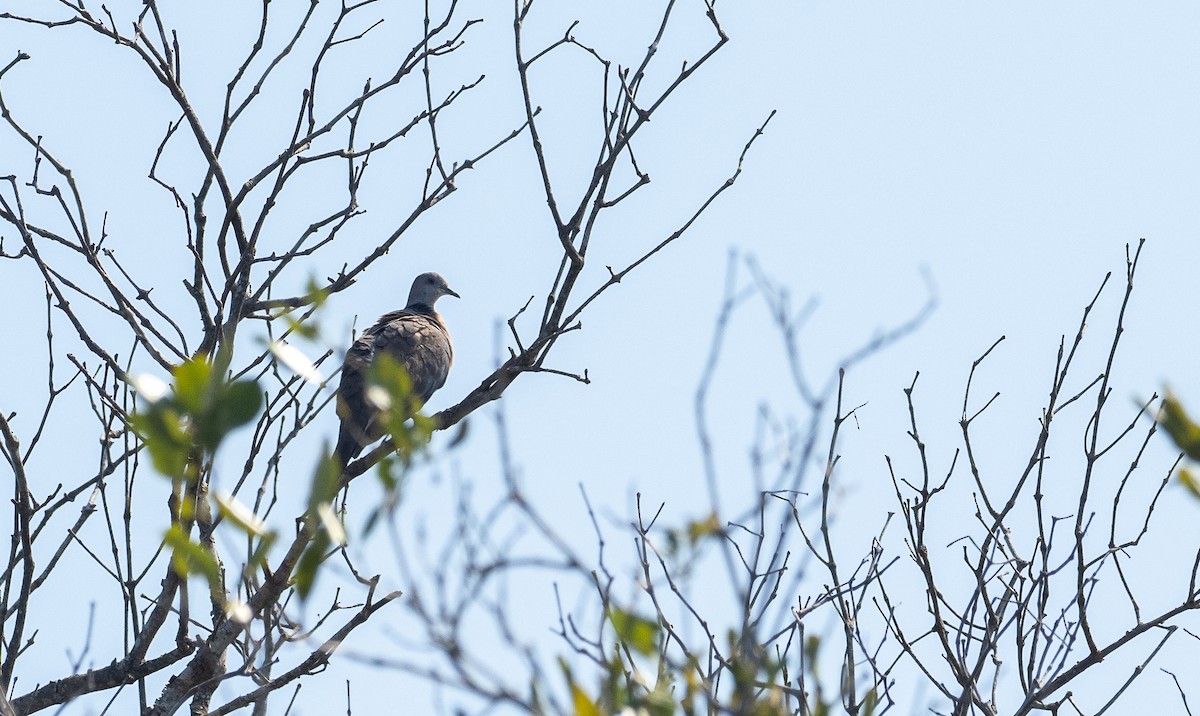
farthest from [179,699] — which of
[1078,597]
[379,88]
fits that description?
[1078,597]

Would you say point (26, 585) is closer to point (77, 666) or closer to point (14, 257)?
point (77, 666)

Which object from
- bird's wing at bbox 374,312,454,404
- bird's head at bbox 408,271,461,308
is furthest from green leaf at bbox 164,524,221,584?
bird's head at bbox 408,271,461,308

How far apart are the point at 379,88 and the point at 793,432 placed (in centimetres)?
216

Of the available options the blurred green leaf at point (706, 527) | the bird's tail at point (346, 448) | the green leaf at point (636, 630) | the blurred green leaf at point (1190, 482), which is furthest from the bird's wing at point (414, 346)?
the blurred green leaf at point (1190, 482)

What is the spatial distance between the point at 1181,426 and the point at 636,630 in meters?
0.68

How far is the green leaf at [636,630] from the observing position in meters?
1.55

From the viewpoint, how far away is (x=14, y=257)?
13.8 ft

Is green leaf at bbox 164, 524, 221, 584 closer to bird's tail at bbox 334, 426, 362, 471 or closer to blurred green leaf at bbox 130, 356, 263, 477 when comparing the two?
blurred green leaf at bbox 130, 356, 263, 477

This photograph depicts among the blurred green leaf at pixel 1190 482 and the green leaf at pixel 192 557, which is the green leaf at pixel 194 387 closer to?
the green leaf at pixel 192 557

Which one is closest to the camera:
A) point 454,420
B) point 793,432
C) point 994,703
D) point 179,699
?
point 793,432

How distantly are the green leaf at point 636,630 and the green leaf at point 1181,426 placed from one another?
0.67 m

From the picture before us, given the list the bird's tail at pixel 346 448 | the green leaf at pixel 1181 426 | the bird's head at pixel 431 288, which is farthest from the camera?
the bird's head at pixel 431 288

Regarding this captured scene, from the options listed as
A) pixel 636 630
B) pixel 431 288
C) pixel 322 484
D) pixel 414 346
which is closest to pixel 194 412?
pixel 322 484

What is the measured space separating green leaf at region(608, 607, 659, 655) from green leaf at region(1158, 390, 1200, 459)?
0.67 meters
